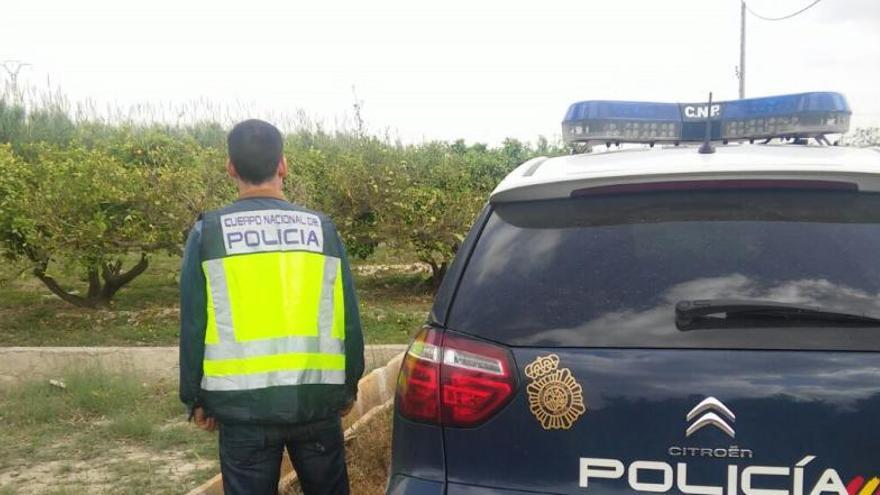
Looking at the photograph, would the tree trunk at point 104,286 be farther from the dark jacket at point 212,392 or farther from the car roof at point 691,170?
the car roof at point 691,170

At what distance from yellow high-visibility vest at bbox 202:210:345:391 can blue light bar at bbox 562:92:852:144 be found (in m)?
2.79

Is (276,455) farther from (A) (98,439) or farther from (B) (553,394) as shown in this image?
(A) (98,439)

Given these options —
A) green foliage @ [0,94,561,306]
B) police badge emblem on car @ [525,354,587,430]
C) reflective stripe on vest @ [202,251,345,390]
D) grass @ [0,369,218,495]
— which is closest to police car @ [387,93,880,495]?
police badge emblem on car @ [525,354,587,430]

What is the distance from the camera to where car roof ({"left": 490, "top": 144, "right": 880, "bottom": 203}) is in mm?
2006

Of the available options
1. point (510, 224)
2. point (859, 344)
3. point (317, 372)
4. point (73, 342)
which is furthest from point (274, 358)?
point (73, 342)

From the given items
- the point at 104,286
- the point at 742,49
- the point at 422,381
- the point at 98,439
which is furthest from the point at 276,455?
the point at 742,49

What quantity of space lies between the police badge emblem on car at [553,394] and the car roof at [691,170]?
484mm

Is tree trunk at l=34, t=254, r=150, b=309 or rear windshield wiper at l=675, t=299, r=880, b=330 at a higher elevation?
rear windshield wiper at l=675, t=299, r=880, b=330

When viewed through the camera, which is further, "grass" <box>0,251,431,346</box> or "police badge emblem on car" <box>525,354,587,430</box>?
"grass" <box>0,251,431,346</box>

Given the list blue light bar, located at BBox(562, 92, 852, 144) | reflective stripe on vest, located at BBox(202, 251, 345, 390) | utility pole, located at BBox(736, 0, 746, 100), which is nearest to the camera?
reflective stripe on vest, located at BBox(202, 251, 345, 390)

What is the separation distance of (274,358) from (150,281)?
808 centimetres

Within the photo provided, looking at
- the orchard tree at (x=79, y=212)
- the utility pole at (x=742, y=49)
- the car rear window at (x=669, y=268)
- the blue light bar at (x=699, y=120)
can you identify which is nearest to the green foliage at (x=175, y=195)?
the orchard tree at (x=79, y=212)

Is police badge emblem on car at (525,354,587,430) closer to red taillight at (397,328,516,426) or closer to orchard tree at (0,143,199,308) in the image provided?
red taillight at (397,328,516,426)

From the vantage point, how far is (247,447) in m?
2.63
